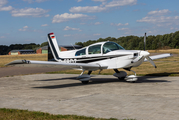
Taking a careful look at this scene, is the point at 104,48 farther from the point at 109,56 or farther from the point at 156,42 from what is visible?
the point at 156,42

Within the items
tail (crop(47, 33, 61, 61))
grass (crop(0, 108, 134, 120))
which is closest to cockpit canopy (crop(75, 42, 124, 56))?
tail (crop(47, 33, 61, 61))

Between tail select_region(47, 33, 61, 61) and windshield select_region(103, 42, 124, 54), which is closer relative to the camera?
windshield select_region(103, 42, 124, 54)

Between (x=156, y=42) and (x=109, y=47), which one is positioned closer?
(x=109, y=47)

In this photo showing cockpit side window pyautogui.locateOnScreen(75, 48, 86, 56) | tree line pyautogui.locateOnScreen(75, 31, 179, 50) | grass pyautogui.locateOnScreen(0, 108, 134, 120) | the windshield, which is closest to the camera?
grass pyautogui.locateOnScreen(0, 108, 134, 120)

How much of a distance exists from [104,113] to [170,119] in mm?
1757

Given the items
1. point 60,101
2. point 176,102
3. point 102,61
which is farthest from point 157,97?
point 102,61

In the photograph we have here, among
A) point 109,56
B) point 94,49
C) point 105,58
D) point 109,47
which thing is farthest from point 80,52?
point 109,56

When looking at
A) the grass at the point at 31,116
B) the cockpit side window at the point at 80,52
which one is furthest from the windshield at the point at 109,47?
the grass at the point at 31,116

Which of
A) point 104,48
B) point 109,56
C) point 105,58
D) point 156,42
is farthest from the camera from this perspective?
point 156,42

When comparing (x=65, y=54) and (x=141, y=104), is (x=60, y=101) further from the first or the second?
(x=65, y=54)

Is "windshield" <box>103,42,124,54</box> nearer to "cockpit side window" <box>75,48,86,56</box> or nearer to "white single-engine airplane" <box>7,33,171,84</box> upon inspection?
"white single-engine airplane" <box>7,33,171,84</box>

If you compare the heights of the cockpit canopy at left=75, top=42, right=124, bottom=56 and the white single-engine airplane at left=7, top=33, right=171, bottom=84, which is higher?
the cockpit canopy at left=75, top=42, right=124, bottom=56

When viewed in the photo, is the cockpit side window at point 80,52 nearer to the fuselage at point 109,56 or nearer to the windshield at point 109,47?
the fuselage at point 109,56

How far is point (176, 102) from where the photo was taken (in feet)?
23.8
